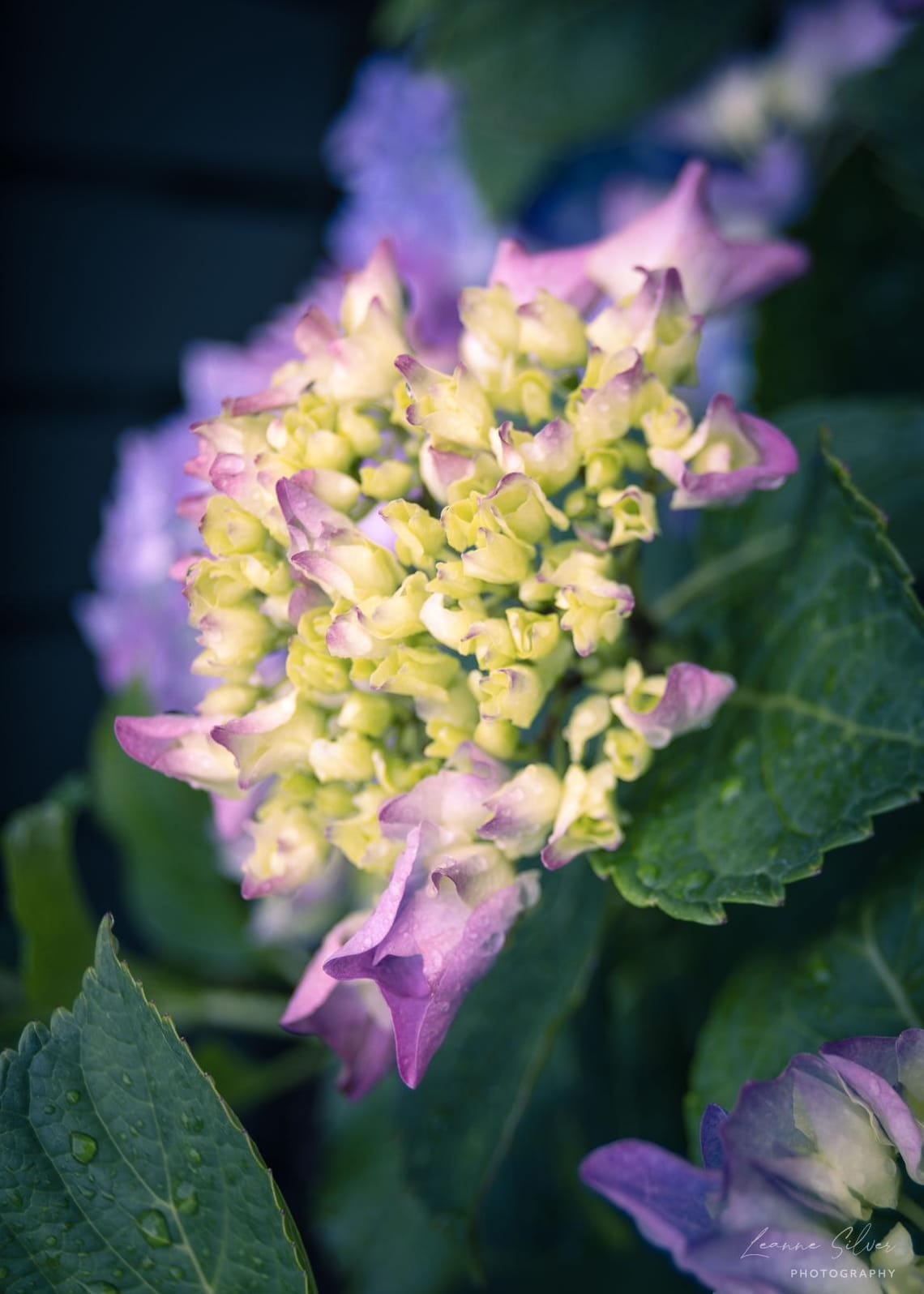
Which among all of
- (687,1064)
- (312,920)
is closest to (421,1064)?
(687,1064)

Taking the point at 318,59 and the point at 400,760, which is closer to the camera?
the point at 400,760

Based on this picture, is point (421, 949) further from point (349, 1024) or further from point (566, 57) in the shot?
point (566, 57)

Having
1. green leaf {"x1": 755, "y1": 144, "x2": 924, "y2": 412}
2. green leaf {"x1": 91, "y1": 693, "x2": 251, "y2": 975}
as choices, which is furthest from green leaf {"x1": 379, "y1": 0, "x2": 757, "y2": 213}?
green leaf {"x1": 91, "y1": 693, "x2": 251, "y2": 975}

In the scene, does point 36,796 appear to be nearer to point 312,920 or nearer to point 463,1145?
point 312,920

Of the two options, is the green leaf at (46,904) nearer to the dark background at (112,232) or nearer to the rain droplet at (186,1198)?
the rain droplet at (186,1198)

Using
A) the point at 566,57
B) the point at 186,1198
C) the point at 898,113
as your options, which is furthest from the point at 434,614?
the point at 566,57

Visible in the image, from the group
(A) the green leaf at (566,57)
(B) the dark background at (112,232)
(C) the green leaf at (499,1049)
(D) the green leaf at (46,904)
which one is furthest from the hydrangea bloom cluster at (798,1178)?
(B) the dark background at (112,232)
